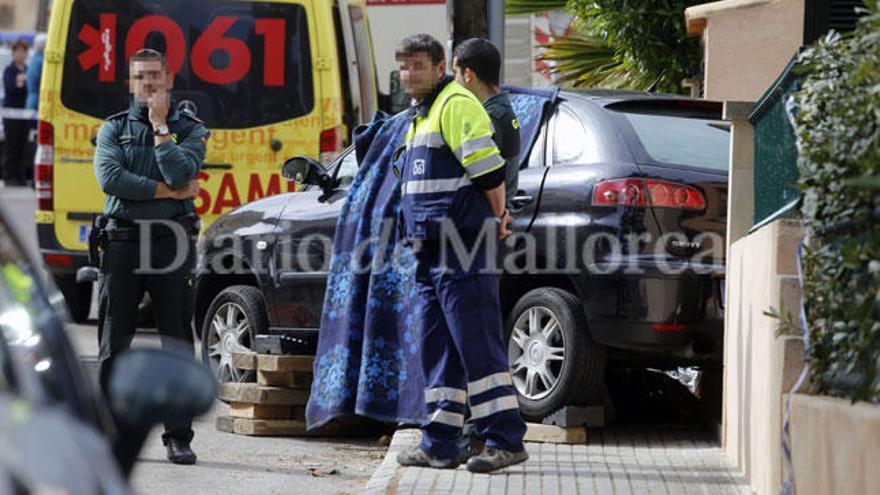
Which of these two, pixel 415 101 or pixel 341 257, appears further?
pixel 341 257

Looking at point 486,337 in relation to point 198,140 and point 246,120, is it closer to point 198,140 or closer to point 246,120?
point 198,140

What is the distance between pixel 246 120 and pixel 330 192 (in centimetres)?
376

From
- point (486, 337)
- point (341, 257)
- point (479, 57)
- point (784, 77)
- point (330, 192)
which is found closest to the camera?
point (784, 77)

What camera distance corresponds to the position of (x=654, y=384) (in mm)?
9852

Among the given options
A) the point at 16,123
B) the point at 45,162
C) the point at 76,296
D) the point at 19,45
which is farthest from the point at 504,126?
the point at 19,45

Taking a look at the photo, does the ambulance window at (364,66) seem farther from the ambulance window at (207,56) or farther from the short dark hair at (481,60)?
the short dark hair at (481,60)

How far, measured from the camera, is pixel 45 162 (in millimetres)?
13172

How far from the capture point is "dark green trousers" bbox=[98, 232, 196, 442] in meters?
8.07

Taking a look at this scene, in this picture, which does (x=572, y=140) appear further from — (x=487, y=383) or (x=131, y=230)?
(x=131, y=230)

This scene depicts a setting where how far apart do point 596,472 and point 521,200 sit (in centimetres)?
148

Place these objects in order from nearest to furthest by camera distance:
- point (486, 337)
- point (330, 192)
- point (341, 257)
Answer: point (486, 337)
point (341, 257)
point (330, 192)

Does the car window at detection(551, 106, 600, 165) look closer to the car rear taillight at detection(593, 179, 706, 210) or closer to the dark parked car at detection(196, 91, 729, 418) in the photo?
the dark parked car at detection(196, 91, 729, 418)

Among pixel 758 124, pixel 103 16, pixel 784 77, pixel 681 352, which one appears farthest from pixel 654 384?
pixel 103 16

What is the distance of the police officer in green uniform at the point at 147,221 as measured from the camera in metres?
8.07
